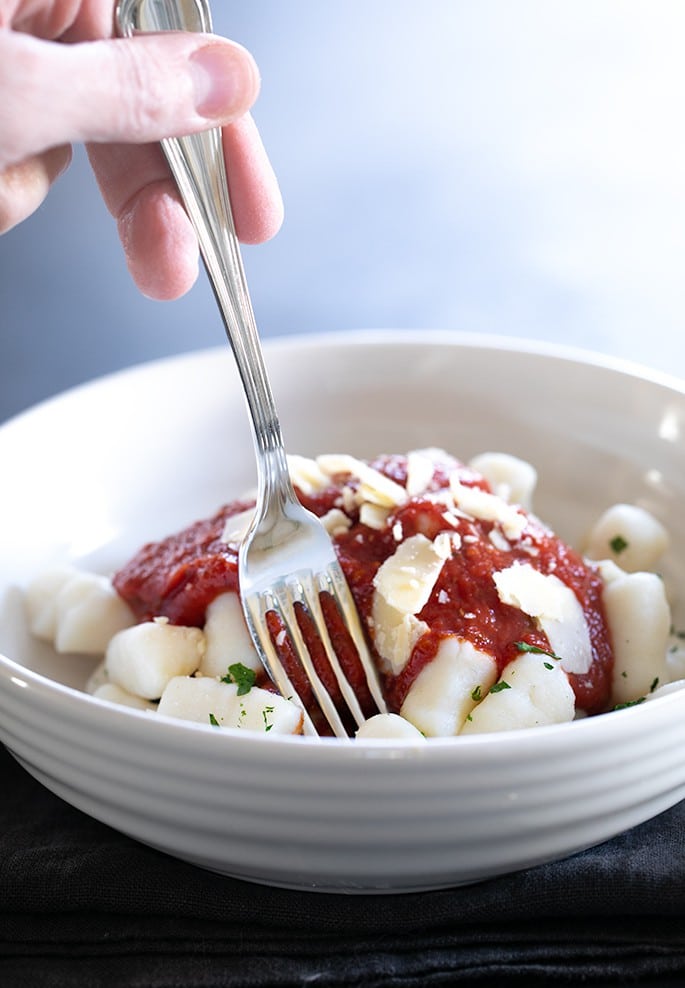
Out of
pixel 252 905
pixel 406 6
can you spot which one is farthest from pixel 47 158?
pixel 406 6

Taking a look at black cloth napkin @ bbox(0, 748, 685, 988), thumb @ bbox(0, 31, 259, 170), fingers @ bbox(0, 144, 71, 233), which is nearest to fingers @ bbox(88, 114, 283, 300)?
fingers @ bbox(0, 144, 71, 233)

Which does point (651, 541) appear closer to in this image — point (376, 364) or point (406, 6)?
point (376, 364)

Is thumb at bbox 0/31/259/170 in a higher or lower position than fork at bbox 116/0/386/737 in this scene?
higher

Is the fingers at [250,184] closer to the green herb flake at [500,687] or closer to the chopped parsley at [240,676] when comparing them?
the chopped parsley at [240,676]

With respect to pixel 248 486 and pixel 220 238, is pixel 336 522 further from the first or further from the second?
pixel 248 486

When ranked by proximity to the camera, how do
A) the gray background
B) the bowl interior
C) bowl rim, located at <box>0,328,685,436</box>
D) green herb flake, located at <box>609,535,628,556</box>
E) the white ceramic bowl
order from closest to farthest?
1. the white ceramic bowl
2. green herb flake, located at <box>609,535,628,556</box>
3. the bowl interior
4. bowl rim, located at <box>0,328,685,436</box>
5. the gray background

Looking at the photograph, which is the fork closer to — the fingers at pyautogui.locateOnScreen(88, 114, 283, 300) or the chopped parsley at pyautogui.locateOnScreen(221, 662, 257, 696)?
the chopped parsley at pyautogui.locateOnScreen(221, 662, 257, 696)

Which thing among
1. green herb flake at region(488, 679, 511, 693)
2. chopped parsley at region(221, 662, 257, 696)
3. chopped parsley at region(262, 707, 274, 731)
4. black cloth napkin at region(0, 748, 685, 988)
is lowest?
black cloth napkin at region(0, 748, 685, 988)

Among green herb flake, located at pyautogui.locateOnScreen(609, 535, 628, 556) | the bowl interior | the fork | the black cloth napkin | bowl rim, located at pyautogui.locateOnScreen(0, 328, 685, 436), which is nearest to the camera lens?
the black cloth napkin

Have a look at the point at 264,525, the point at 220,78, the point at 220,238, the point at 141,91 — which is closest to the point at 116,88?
the point at 141,91
